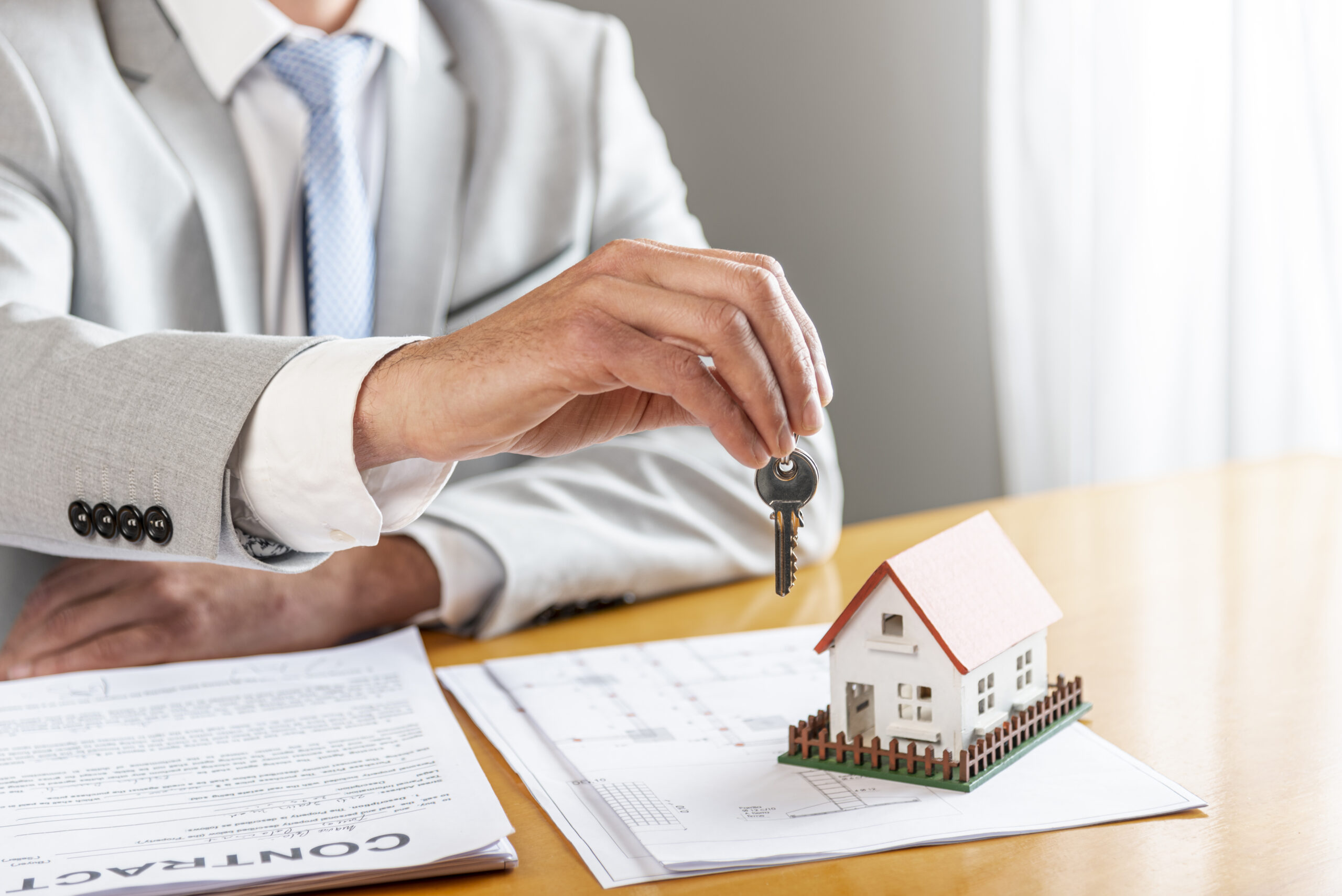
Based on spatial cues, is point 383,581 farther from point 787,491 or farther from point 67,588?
point 787,491

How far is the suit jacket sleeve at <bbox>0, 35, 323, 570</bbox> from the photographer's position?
713 mm

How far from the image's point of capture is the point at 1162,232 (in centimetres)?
212

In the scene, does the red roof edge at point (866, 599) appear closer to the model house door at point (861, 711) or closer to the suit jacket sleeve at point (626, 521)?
the model house door at point (861, 711)

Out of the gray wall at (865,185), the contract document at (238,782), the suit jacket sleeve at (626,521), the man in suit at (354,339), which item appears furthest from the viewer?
the gray wall at (865,185)

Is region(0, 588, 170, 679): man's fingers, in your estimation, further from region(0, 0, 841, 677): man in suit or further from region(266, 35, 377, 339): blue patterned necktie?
region(266, 35, 377, 339): blue patterned necktie

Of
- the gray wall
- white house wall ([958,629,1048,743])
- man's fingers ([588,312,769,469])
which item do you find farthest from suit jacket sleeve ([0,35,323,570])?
the gray wall

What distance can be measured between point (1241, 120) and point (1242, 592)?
1301 millimetres

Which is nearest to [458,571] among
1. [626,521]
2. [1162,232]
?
[626,521]

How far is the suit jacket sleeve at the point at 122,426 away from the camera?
713mm

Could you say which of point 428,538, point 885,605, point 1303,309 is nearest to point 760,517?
point 428,538

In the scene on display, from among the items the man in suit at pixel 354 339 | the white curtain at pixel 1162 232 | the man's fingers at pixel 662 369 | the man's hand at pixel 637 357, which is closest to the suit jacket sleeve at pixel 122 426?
the man in suit at pixel 354 339

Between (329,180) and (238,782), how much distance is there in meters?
0.67

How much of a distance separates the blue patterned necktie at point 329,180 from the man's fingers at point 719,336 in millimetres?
600

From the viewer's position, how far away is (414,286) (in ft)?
3.95
